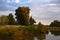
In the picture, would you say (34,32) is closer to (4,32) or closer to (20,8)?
(4,32)

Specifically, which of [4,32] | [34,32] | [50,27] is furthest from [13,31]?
[50,27]

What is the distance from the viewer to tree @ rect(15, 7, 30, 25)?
47.3 m

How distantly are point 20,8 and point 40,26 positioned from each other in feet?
46.6

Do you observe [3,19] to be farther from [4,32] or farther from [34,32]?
[4,32]

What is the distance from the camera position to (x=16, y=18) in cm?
4956

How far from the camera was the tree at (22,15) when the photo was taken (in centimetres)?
4735

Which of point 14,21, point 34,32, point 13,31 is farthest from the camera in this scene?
point 14,21

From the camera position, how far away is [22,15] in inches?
1943

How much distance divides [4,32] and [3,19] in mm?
19252

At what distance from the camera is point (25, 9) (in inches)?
1961

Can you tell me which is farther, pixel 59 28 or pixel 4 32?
pixel 59 28

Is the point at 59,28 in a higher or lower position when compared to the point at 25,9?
lower

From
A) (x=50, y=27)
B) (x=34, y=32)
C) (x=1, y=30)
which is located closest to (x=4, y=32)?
(x=1, y=30)

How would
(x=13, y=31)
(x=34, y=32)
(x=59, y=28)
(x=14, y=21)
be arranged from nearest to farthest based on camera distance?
(x=13, y=31), (x=34, y=32), (x=14, y=21), (x=59, y=28)
